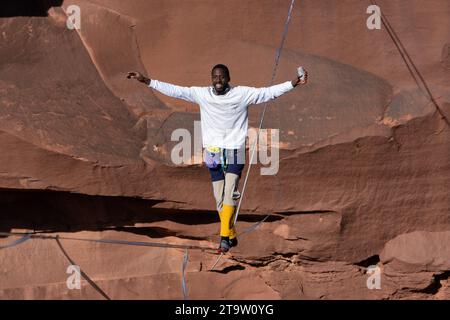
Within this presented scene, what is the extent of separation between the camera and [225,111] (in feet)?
14.1

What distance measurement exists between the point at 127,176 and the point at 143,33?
1294mm

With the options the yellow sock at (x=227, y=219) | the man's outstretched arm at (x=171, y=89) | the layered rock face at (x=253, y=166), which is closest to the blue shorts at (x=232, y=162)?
the yellow sock at (x=227, y=219)

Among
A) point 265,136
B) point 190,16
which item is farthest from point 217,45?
point 265,136

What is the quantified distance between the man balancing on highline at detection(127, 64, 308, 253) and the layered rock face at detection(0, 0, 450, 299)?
4.21 feet

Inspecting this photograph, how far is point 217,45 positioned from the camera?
244 inches

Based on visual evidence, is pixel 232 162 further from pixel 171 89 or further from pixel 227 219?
pixel 171 89

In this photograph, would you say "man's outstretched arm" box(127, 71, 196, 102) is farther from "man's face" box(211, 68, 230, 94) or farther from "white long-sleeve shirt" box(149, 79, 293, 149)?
"man's face" box(211, 68, 230, 94)

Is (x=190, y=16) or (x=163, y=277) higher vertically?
(x=190, y=16)

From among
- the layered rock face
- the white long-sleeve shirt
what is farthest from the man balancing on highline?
the layered rock face

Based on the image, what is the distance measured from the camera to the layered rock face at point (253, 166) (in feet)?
18.7

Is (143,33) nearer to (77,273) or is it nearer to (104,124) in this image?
(104,124)

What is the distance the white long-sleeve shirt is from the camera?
430 cm

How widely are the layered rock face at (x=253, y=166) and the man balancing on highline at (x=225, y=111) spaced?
1283 mm

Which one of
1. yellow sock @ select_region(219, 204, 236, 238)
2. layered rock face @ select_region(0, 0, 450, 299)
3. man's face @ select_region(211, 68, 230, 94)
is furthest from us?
layered rock face @ select_region(0, 0, 450, 299)
